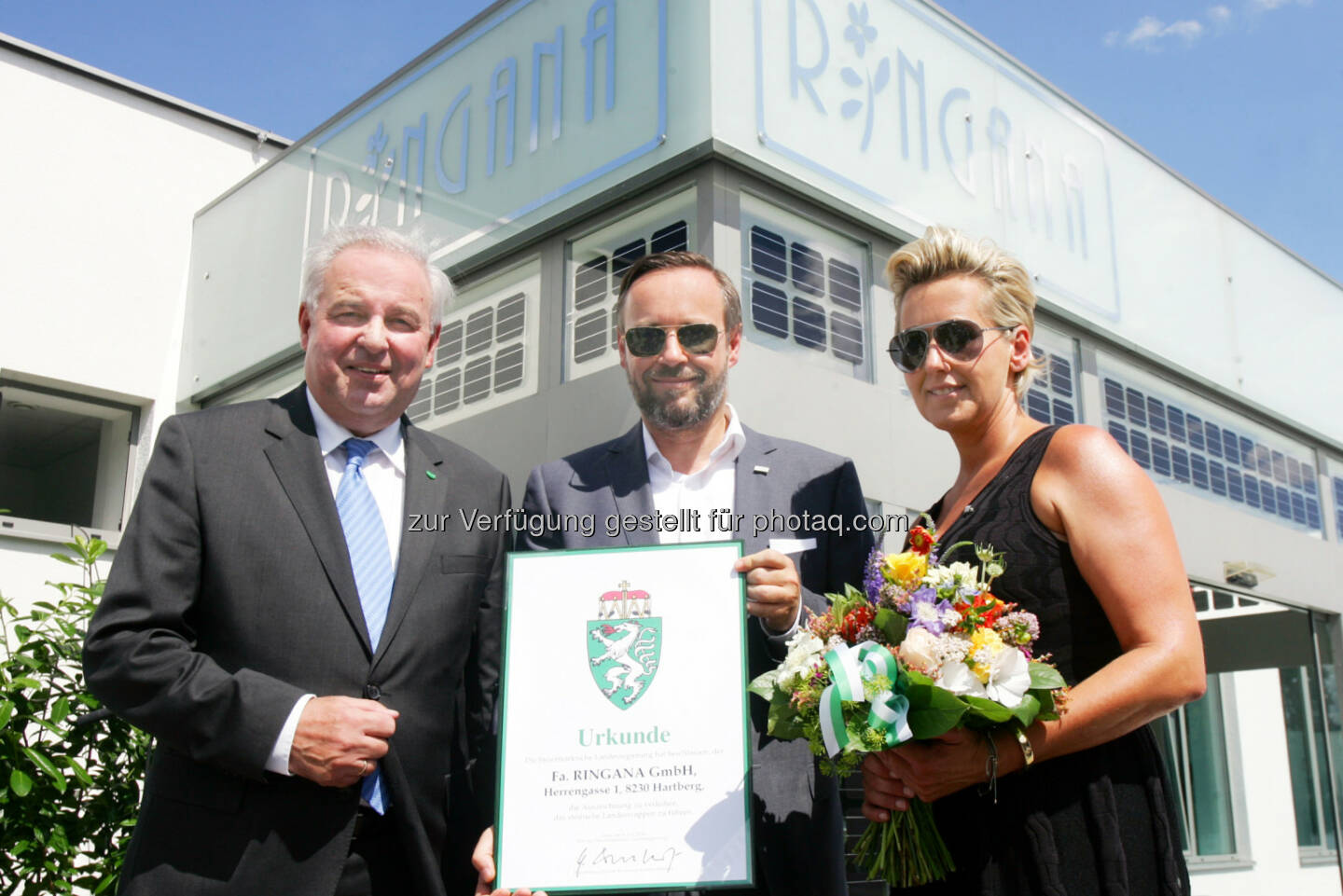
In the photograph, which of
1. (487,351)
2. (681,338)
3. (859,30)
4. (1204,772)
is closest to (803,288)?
(859,30)

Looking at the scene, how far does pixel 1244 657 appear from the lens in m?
10.8

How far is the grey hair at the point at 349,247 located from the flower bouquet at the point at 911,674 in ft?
4.34

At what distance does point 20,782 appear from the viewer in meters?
3.96

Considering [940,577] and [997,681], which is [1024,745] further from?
[940,577]

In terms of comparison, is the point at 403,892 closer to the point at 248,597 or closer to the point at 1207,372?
the point at 248,597

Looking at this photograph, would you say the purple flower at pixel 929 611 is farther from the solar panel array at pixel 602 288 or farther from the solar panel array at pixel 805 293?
the solar panel array at pixel 602 288

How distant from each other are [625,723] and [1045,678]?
2.89 ft

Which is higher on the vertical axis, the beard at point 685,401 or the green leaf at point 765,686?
the beard at point 685,401

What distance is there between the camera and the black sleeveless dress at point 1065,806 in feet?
6.86

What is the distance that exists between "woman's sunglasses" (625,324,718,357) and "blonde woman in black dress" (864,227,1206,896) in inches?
34.0

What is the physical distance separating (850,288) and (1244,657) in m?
6.96

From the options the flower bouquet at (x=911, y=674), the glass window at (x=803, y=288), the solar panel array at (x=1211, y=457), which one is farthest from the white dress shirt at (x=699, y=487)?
the solar panel array at (x=1211, y=457)

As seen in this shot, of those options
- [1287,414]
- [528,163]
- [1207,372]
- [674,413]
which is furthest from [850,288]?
[1287,414]
